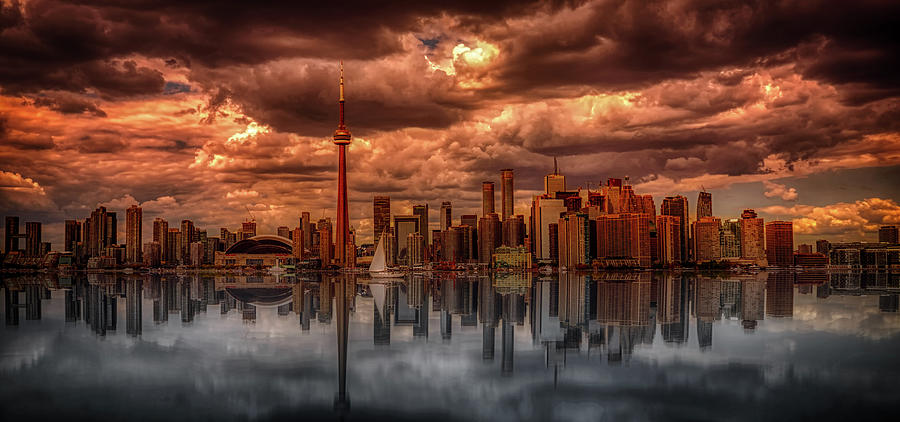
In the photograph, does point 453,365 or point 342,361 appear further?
point 342,361

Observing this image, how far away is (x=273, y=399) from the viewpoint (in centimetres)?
3419

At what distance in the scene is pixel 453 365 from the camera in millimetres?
42906

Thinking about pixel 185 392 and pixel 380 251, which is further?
pixel 380 251

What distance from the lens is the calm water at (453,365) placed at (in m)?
32.8

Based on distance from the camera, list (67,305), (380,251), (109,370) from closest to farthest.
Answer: (109,370)
(67,305)
(380,251)

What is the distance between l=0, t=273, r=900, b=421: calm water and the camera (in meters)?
32.8

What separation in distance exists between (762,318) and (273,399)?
53399 mm

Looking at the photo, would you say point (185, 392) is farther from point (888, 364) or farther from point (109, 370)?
point (888, 364)

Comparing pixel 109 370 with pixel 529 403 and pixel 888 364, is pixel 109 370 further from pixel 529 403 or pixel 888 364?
pixel 888 364

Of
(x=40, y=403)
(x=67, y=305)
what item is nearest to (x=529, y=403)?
(x=40, y=403)

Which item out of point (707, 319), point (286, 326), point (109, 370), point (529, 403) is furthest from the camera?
point (707, 319)

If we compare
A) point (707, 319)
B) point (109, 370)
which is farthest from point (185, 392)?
point (707, 319)

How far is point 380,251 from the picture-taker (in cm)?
19888

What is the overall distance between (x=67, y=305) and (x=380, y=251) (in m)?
111
